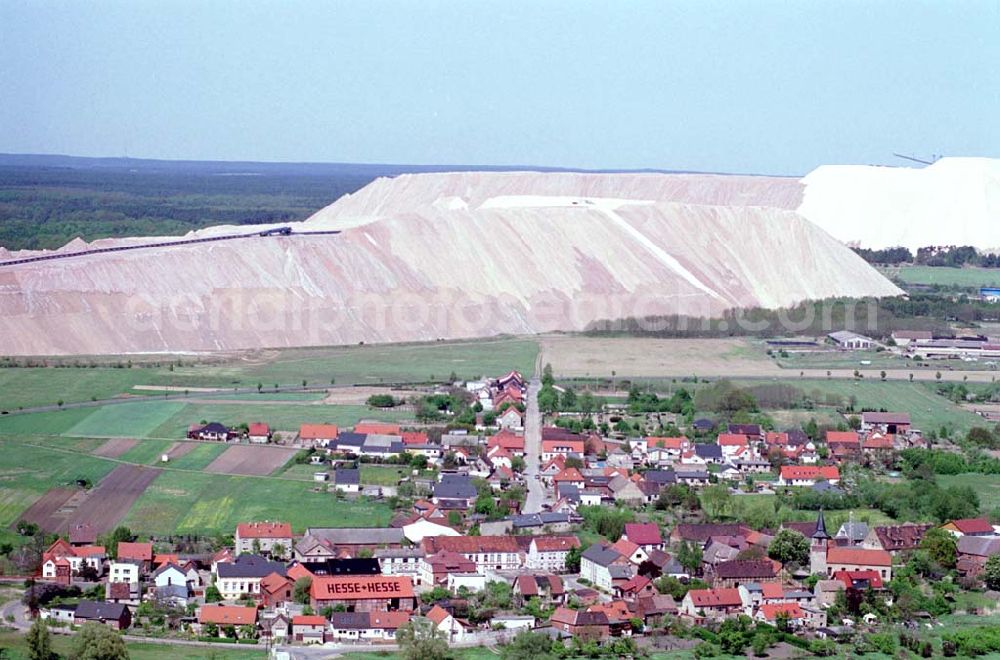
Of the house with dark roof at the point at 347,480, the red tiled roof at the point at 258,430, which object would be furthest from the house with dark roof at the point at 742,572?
the red tiled roof at the point at 258,430

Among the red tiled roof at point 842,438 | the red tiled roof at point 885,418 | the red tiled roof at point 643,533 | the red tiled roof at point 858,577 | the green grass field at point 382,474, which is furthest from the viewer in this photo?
the red tiled roof at point 885,418

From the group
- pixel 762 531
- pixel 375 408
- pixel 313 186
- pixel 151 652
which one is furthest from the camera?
pixel 313 186

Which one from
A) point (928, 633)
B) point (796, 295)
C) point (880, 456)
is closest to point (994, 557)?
point (928, 633)

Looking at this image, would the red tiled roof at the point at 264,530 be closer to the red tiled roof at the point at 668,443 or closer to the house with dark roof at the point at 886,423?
the red tiled roof at the point at 668,443

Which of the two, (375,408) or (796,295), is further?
(796,295)

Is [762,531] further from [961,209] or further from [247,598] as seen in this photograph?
[961,209]

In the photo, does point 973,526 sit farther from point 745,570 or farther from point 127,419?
point 127,419
